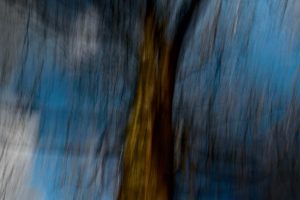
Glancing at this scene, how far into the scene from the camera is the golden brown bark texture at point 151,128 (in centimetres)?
119

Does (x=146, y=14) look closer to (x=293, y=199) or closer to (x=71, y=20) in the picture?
(x=71, y=20)

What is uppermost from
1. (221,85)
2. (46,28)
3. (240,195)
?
(46,28)

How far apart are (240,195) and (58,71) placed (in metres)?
0.51

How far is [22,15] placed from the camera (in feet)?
3.89

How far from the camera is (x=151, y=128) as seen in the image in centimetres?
121

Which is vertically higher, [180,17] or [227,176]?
[180,17]

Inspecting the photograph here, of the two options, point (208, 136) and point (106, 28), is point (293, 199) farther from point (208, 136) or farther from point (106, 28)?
point (106, 28)

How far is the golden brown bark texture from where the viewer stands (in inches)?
46.8

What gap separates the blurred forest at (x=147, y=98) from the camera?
43.6 inches

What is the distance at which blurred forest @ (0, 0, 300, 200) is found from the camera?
43.6 inches

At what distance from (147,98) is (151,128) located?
0.07 meters

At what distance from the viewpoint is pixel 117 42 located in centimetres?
120

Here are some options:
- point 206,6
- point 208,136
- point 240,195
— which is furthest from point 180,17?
point 240,195

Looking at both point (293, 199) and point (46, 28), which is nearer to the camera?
point (293, 199)
